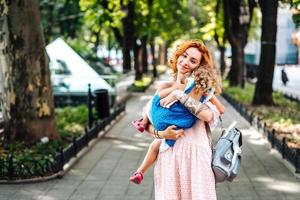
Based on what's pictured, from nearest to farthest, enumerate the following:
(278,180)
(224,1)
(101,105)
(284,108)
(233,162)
Result: (233,162) < (278,180) < (101,105) < (284,108) < (224,1)

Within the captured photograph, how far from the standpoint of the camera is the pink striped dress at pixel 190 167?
4953 millimetres

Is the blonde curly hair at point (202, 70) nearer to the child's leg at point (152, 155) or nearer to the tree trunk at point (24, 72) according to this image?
the child's leg at point (152, 155)

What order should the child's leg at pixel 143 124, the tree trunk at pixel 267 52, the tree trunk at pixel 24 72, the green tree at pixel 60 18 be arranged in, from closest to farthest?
the child's leg at pixel 143 124 → the tree trunk at pixel 24 72 → the tree trunk at pixel 267 52 → the green tree at pixel 60 18

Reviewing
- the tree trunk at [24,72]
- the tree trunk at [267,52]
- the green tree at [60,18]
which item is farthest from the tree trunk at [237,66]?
the tree trunk at [24,72]

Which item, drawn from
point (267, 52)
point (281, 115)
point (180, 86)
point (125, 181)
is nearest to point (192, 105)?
point (180, 86)

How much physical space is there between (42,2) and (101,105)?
23.7m

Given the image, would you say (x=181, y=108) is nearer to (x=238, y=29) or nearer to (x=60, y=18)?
(x=238, y=29)

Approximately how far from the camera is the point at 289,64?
195ft

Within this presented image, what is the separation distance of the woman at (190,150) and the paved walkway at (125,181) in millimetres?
3096

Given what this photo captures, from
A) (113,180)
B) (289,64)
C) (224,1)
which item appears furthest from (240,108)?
(289,64)

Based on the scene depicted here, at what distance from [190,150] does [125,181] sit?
4.32 m

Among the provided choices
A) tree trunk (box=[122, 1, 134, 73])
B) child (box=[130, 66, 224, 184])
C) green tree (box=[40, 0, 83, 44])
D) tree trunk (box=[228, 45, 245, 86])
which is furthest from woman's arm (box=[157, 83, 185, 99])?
green tree (box=[40, 0, 83, 44])

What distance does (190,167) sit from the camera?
499 centimetres

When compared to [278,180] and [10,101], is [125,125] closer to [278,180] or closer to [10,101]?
[10,101]
